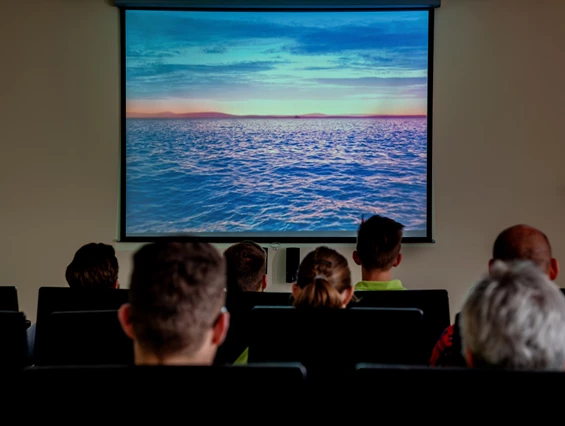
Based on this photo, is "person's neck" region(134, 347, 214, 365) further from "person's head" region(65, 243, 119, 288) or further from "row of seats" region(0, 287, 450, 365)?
"person's head" region(65, 243, 119, 288)

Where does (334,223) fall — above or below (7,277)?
above

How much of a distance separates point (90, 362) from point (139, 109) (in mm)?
2825

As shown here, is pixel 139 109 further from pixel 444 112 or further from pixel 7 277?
pixel 444 112

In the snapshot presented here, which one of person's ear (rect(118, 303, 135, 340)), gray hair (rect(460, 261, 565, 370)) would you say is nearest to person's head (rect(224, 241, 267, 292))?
person's ear (rect(118, 303, 135, 340))

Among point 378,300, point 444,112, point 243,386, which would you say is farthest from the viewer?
point 444,112

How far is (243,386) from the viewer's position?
1.07m

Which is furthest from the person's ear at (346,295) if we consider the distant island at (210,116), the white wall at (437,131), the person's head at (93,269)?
the distant island at (210,116)

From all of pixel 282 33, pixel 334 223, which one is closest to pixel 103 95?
pixel 282 33

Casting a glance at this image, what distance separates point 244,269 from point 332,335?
1.05 m

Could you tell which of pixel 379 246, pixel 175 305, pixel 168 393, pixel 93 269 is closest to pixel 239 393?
pixel 168 393

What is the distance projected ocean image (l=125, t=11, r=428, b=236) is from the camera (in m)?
4.49

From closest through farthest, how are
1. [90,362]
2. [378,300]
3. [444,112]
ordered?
[90,362] → [378,300] → [444,112]

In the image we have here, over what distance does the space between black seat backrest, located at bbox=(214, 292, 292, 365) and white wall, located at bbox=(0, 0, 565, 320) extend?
2.13 meters

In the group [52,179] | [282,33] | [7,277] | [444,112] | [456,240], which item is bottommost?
[7,277]
